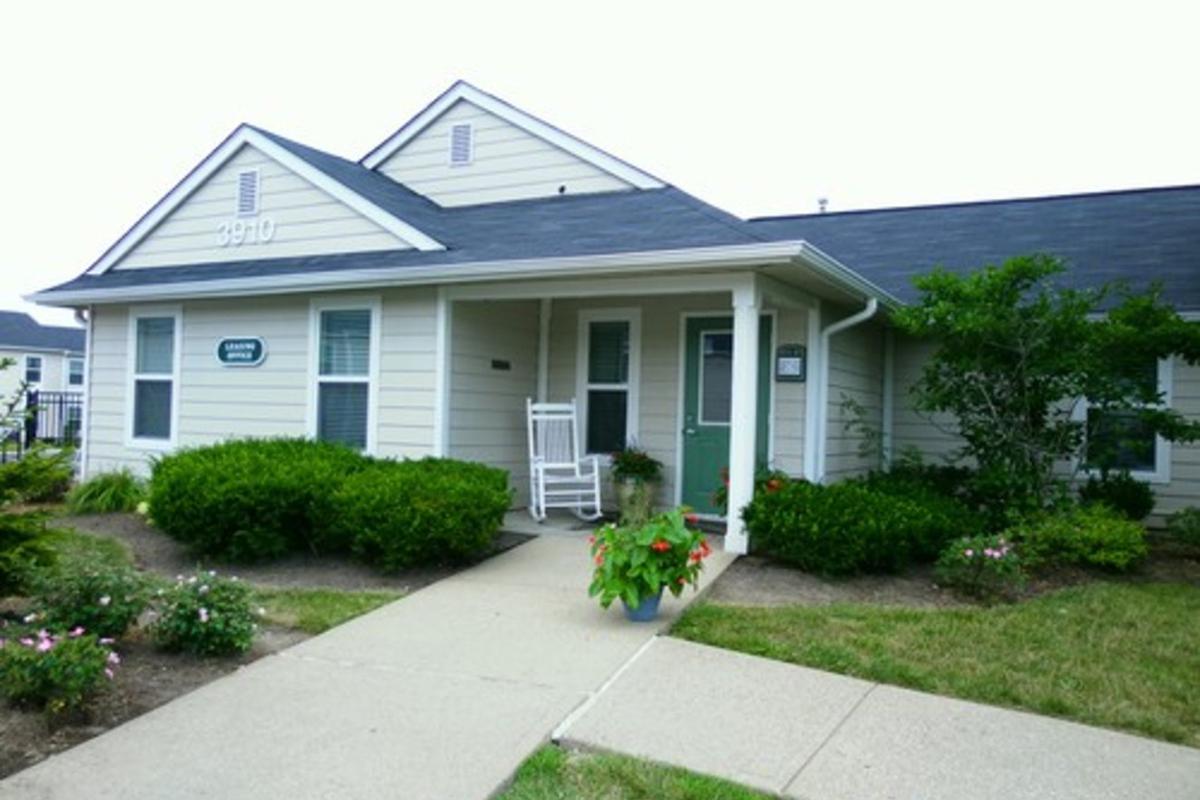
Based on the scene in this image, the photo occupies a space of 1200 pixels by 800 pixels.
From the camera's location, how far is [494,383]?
884cm

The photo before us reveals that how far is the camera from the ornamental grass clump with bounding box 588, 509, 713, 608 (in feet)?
16.3

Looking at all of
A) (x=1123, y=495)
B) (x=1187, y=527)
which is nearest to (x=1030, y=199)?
(x=1123, y=495)

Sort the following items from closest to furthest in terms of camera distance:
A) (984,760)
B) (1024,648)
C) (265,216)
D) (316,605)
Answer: (984,760)
(1024,648)
(316,605)
(265,216)

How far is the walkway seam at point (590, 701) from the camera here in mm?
3648

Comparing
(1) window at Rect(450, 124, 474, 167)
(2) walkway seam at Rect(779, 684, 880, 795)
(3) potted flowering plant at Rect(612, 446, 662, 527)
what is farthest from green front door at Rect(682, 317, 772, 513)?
(2) walkway seam at Rect(779, 684, 880, 795)

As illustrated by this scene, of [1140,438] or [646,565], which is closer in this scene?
[646,565]

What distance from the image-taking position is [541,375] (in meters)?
9.45

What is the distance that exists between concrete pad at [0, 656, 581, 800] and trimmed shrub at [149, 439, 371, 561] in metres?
2.49

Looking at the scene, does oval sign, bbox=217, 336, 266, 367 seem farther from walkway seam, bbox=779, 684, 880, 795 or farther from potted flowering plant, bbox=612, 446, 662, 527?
walkway seam, bbox=779, 684, 880, 795

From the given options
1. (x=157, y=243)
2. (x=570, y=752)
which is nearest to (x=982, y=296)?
(x=570, y=752)

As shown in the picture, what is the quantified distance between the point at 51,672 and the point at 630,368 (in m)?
6.19

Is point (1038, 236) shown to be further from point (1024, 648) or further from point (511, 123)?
point (1024, 648)

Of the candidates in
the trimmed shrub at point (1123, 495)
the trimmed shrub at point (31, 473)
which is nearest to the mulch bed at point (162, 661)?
the trimmed shrub at point (31, 473)

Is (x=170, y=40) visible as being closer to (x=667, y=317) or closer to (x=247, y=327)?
(x=247, y=327)
